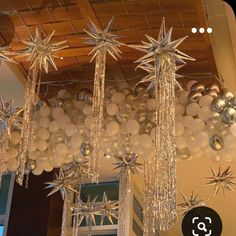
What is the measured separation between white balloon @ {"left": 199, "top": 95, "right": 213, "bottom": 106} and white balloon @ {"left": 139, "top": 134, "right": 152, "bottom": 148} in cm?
46

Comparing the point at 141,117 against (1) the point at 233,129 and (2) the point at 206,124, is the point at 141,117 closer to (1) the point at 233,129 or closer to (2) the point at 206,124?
(2) the point at 206,124

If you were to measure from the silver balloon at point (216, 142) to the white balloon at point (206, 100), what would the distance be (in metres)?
0.25

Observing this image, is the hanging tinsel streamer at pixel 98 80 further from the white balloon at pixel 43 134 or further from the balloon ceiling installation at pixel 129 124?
the white balloon at pixel 43 134

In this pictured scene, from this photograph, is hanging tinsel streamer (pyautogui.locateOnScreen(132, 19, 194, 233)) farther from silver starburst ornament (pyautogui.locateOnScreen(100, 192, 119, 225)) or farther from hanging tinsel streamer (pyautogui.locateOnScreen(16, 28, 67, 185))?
silver starburst ornament (pyautogui.locateOnScreen(100, 192, 119, 225))

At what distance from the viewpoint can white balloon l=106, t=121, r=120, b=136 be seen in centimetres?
384

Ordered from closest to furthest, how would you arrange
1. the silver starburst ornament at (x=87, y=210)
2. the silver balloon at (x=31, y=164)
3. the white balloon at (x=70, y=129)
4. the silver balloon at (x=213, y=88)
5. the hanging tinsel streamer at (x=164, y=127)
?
the hanging tinsel streamer at (x=164, y=127) < the silver balloon at (x=213, y=88) < the white balloon at (x=70, y=129) < the silver balloon at (x=31, y=164) < the silver starburst ornament at (x=87, y=210)

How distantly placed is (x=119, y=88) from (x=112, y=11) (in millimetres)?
752

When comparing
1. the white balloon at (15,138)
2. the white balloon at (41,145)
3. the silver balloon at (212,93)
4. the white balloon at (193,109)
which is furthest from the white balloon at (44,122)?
the silver balloon at (212,93)

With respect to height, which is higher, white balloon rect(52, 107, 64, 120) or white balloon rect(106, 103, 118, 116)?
white balloon rect(52, 107, 64, 120)

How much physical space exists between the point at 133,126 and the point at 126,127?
0.22ft

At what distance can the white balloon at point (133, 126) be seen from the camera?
3795mm

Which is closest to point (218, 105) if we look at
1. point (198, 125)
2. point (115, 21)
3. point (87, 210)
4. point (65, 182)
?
point (198, 125)

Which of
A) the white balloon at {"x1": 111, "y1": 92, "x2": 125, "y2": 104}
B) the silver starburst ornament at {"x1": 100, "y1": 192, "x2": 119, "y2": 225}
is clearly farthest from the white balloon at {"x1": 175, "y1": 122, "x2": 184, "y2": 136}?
the silver starburst ornament at {"x1": 100, "y1": 192, "x2": 119, "y2": 225}

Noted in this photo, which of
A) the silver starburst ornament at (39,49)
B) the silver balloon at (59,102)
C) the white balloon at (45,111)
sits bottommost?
the white balloon at (45,111)
